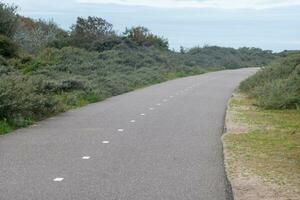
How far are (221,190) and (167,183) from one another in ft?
2.64

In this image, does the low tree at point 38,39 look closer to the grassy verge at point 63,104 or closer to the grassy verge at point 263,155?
the grassy verge at point 63,104

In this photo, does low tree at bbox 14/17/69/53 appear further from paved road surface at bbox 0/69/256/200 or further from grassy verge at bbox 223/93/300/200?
grassy verge at bbox 223/93/300/200

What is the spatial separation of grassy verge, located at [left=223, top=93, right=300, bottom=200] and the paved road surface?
0.29m

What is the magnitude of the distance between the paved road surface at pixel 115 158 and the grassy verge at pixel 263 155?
0.94 ft

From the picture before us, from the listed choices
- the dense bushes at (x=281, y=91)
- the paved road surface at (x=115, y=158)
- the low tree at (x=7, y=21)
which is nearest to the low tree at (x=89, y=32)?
the low tree at (x=7, y=21)

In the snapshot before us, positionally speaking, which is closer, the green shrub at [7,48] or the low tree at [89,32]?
the green shrub at [7,48]

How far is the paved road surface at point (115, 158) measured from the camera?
771 centimetres

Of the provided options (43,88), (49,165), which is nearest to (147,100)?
(43,88)

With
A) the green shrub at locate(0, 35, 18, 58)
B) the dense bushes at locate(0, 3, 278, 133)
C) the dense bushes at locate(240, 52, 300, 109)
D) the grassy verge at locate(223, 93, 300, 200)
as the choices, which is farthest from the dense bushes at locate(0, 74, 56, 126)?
the green shrub at locate(0, 35, 18, 58)

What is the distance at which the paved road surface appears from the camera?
771 centimetres

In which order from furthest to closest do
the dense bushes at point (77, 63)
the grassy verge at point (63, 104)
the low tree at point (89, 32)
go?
the low tree at point (89, 32) < the dense bushes at point (77, 63) < the grassy verge at point (63, 104)

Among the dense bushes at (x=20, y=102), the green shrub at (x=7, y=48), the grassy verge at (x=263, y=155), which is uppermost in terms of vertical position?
the green shrub at (x=7, y=48)

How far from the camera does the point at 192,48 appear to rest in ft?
259

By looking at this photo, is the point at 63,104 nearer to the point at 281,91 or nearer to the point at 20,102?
the point at 20,102
